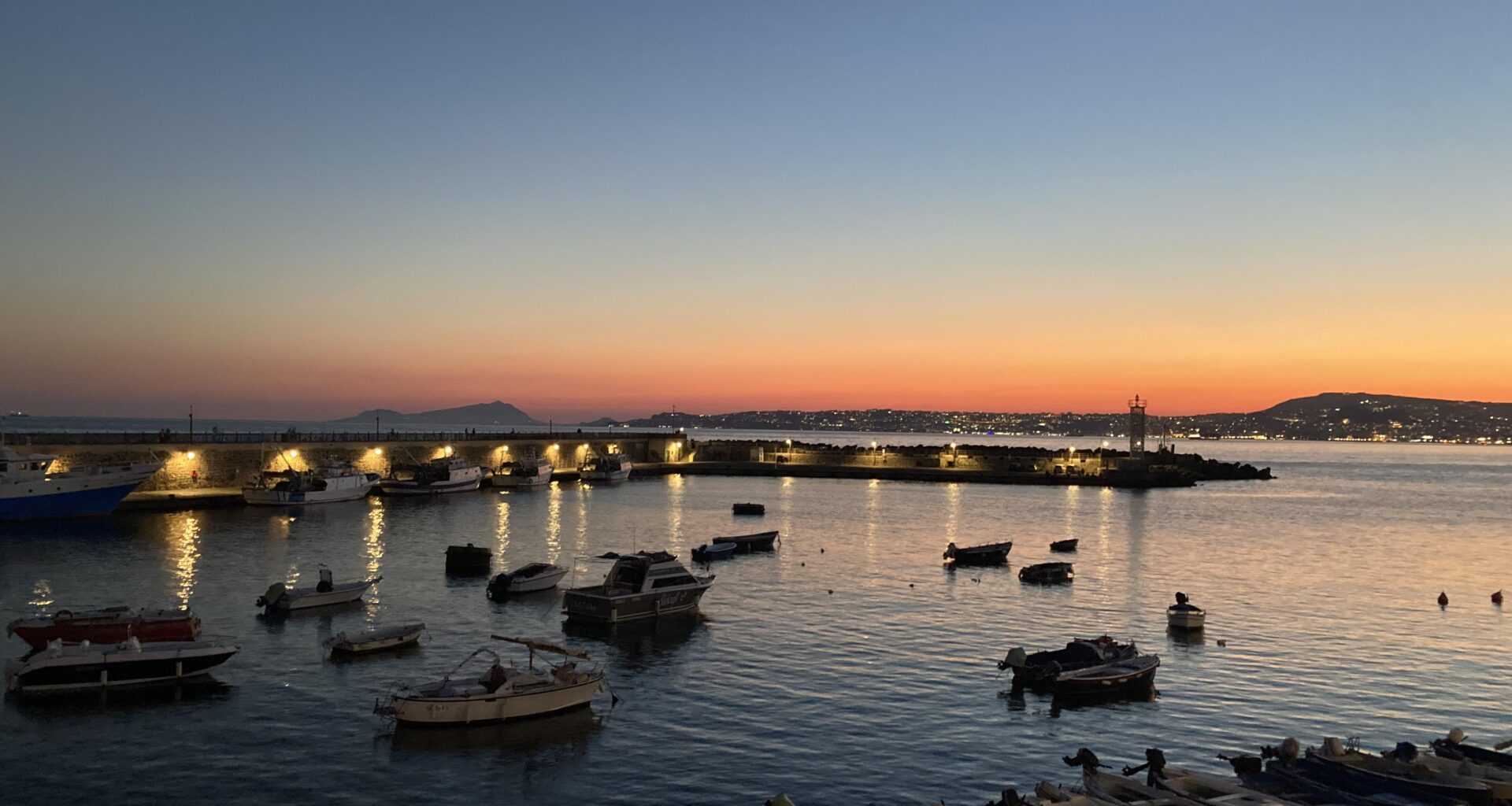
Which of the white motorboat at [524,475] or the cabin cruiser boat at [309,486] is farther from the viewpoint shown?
the white motorboat at [524,475]

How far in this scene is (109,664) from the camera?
25797 millimetres

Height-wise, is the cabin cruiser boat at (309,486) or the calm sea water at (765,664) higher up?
the cabin cruiser boat at (309,486)

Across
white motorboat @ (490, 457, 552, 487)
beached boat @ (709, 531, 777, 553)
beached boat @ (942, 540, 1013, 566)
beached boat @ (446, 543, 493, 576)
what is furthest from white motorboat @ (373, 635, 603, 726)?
white motorboat @ (490, 457, 552, 487)

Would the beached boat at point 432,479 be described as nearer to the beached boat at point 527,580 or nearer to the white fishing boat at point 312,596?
the beached boat at point 527,580

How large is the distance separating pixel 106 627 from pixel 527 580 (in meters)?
16.0

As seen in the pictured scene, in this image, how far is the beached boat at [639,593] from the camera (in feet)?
120

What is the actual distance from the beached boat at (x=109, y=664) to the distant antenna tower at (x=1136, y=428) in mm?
124305

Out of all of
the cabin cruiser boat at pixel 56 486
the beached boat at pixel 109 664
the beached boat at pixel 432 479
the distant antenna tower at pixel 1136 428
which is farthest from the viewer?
the distant antenna tower at pixel 1136 428

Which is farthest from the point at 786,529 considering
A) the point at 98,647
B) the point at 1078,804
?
the point at 1078,804

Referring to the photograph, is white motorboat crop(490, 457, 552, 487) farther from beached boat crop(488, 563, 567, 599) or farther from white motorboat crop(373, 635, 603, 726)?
white motorboat crop(373, 635, 603, 726)

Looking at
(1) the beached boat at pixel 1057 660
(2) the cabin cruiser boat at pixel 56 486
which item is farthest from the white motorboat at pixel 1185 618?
(2) the cabin cruiser boat at pixel 56 486

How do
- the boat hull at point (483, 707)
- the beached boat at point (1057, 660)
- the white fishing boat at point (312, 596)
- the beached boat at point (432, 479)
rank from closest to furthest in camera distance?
the boat hull at point (483, 707) → the beached boat at point (1057, 660) → the white fishing boat at point (312, 596) → the beached boat at point (432, 479)

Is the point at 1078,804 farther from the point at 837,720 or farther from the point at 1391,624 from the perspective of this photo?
the point at 1391,624

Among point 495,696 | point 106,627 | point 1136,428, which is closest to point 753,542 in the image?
point 106,627
